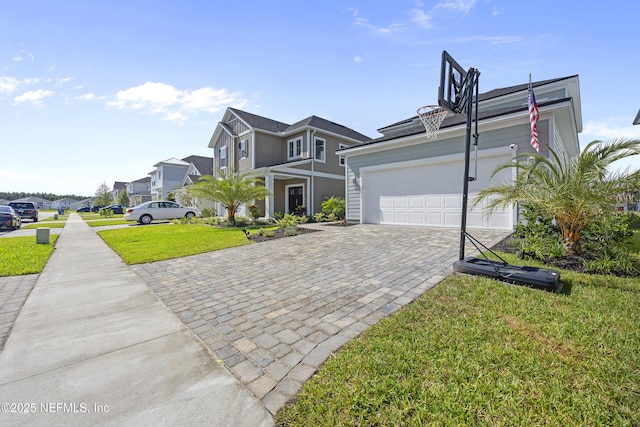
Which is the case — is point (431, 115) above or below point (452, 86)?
above

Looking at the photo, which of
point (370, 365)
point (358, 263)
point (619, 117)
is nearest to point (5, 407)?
point (370, 365)

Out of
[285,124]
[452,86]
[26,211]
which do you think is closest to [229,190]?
[285,124]

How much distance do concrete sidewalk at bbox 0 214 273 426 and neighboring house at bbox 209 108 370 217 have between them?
45.7 feet

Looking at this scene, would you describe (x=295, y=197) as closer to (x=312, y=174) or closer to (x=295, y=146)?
(x=312, y=174)

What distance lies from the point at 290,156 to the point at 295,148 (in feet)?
2.61

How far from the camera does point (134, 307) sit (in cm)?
351

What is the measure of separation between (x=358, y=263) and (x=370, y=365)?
327 cm

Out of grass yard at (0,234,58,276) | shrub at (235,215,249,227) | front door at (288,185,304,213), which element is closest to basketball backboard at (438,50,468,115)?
grass yard at (0,234,58,276)

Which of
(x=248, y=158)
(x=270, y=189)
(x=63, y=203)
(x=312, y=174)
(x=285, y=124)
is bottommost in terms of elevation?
(x=63, y=203)

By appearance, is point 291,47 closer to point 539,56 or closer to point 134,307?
point 539,56

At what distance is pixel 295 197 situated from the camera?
1931cm

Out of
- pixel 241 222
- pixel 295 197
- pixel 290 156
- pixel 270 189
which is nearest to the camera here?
pixel 241 222

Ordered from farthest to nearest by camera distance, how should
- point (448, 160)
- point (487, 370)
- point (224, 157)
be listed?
1. point (224, 157)
2. point (448, 160)
3. point (487, 370)

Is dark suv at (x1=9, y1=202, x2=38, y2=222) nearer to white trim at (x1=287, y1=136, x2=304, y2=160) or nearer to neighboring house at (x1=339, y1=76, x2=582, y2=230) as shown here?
white trim at (x1=287, y1=136, x2=304, y2=160)
